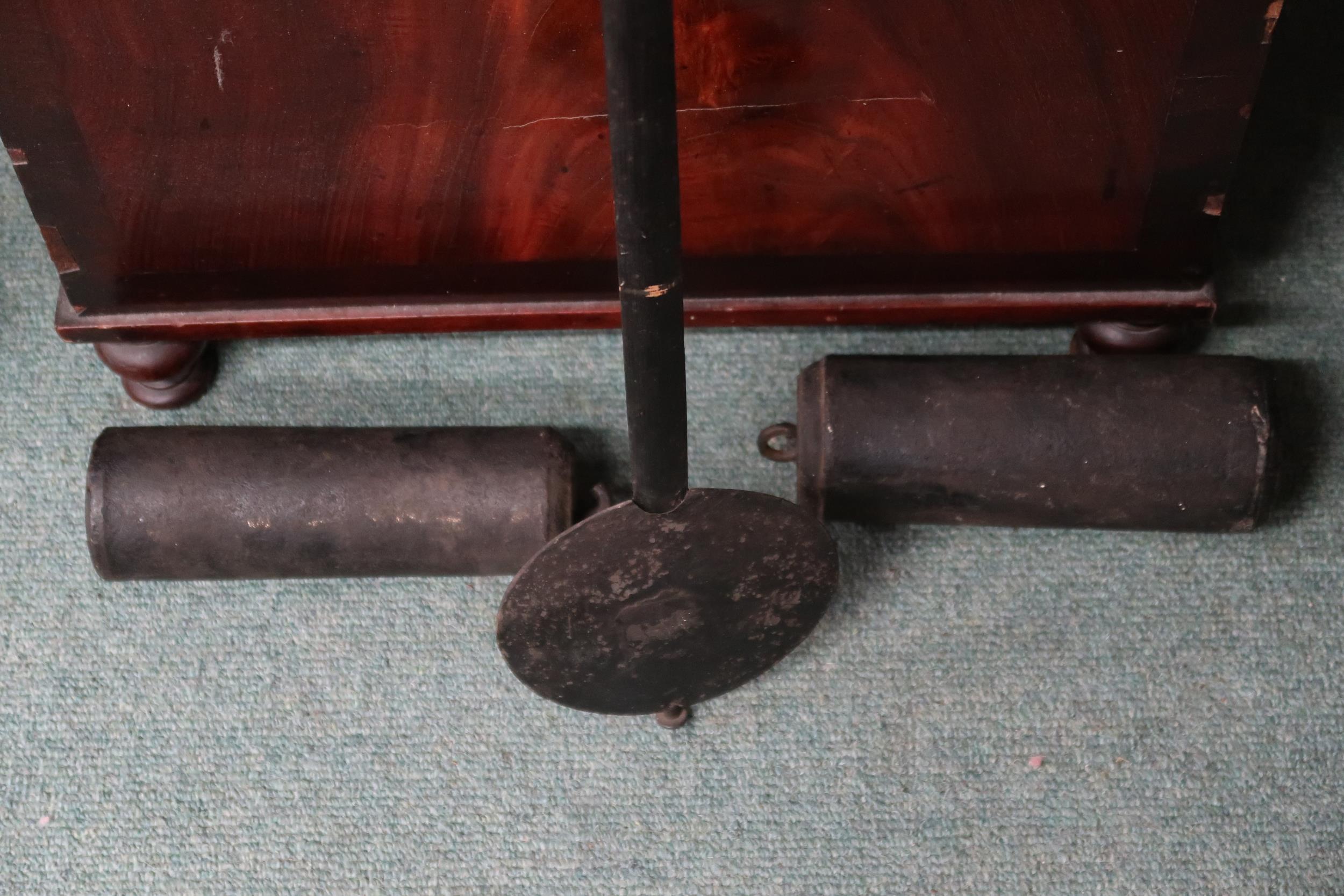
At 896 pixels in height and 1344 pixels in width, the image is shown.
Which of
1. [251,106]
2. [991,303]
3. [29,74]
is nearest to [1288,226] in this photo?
[991,303]

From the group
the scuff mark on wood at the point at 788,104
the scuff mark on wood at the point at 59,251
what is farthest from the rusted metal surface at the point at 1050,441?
the scuff mark on wood at the point at 59,251

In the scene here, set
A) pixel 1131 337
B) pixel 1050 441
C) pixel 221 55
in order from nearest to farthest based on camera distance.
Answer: pixel 221 55 < pixel 1050 441 < pixel 1131 337

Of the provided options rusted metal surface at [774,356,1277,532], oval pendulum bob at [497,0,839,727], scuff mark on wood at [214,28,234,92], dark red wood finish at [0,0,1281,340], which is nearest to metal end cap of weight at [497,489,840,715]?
oval pendulum bob at [497,0,839,727]

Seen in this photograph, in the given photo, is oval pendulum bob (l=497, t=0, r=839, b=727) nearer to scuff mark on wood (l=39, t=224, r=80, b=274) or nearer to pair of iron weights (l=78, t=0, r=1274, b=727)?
pair of iron weights (l=78, t=0, r=1274, b=727)

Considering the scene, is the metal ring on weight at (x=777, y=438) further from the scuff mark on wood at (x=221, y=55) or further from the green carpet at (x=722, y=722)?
the scuff mark on wood at (x=221, y=55)

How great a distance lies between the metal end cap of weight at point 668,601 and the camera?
1035mm

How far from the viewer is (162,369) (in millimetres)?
1279

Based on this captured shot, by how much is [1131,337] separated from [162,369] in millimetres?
881

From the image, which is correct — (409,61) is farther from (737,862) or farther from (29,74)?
(737,862)

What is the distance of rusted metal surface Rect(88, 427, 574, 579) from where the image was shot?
1.16 metres

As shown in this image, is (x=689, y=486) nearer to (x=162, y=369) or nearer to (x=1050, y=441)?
(x=1050, y=441)

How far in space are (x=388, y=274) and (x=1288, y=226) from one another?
0.87m

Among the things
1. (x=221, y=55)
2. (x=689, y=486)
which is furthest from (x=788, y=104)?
(x=221, y=55)

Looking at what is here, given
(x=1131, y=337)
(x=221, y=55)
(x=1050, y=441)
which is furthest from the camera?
(x=1131, y=337)
